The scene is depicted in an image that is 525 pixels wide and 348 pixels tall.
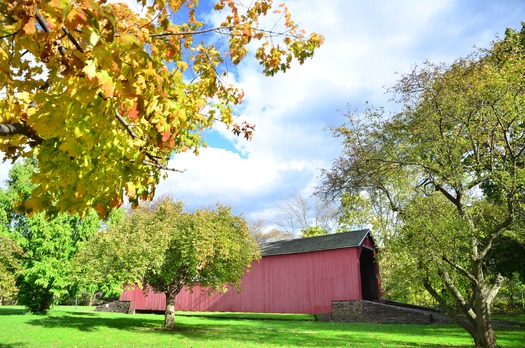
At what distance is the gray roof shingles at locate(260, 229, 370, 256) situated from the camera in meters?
→ 27.4

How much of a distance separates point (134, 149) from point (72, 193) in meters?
0.90

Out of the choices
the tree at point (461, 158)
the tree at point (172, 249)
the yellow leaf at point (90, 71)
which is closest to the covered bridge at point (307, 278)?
the tree at point (172, 249)

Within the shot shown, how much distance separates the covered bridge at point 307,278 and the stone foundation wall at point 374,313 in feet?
2.14

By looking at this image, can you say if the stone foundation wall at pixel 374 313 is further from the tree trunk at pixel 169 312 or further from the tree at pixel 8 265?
the tree at pixel 8 265

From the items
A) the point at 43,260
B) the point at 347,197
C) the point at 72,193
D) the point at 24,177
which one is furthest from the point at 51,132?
the point at 24,177

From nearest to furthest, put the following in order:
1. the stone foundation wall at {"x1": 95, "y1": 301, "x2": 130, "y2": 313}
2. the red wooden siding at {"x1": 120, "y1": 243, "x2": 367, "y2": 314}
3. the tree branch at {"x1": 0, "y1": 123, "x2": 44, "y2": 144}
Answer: the tree branch at {"x1": 0, "y1": 123, "x2": 44, "y2": 144} < the red wooden siding at {"x1": 120, "y1": 243, "x2": 367, "y2": 314} < the stone foundation wall at {"x1": 95, "y1": 301, "x2": 130, "y2": 313}

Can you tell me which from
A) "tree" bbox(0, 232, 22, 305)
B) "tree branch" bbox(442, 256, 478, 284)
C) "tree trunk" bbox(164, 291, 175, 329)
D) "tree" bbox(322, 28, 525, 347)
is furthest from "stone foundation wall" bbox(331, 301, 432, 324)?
"tree" bbox(0, 232, 22, 305)

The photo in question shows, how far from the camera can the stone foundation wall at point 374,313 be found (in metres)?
21.6

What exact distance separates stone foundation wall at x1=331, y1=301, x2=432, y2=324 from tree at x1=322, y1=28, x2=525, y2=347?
980 cm

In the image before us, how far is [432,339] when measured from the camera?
45.3 feet

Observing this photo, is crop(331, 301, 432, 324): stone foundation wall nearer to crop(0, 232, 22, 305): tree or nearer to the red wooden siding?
the red wooden siding

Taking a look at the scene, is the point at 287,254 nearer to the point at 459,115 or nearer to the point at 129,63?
the point at 459,115

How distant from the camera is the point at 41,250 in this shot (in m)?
23.8

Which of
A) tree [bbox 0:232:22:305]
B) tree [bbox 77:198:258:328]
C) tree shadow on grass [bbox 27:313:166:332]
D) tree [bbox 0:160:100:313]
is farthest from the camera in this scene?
tree [bbox 0:160:100:313]
